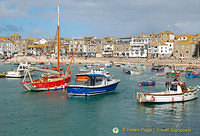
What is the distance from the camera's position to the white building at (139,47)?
150125mm

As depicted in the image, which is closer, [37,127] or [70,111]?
[37,127]

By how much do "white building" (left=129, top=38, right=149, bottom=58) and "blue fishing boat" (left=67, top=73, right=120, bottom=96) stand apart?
362 feet

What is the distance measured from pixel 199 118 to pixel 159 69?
2704 inches

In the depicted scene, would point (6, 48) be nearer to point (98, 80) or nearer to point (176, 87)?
point (98, 80)

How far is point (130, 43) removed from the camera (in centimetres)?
15500

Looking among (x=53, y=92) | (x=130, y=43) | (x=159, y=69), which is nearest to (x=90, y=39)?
(x=130, y=43)

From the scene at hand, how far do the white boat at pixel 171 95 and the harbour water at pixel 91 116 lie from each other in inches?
31.6

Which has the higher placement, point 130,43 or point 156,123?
point 130,43

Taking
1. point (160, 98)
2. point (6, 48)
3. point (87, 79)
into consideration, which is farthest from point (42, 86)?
point (6, 48)

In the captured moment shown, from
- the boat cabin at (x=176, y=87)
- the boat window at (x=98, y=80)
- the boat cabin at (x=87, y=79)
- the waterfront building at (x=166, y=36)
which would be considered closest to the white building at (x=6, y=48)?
the waterfront building at (x=166, y=36)

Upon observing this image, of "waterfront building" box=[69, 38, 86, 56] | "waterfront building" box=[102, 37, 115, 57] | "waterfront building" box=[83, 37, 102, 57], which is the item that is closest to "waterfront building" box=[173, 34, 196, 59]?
"waterfront building" box=[102, 37, 115, 57]

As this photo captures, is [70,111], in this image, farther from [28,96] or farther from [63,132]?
[28,96]

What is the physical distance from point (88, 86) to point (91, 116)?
35.7 ft

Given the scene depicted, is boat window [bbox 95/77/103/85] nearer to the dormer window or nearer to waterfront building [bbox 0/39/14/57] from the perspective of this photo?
the dormer window
